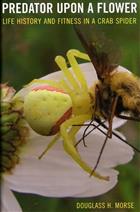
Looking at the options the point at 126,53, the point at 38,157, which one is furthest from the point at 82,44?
the point at 38,157

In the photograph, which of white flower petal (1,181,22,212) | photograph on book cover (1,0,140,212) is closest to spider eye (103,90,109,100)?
photograph on book cover (1,0,140,212)

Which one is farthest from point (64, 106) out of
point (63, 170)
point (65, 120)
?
point (63, 170)

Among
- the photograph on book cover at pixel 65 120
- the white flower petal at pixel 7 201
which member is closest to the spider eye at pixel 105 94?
the photograph on book cover at pixel 65 120

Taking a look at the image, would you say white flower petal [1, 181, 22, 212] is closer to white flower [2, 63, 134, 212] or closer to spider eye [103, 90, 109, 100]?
white flower [2, 63, 134, 212]

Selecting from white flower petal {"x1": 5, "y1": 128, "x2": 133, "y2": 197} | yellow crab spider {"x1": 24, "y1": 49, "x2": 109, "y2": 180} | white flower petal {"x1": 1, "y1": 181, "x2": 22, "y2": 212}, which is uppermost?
yellow crab spider {"x1": 24, "y1": 49, "x2": 109, "y2": 180}

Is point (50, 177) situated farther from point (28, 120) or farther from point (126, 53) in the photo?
point (126, 53)

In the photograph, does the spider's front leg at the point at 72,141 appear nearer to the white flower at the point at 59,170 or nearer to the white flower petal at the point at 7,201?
the white flower at the point at 59,170
